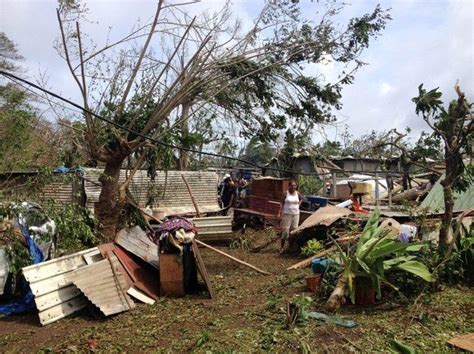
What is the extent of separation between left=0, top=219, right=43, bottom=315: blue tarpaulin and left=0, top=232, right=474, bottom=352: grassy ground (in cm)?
18

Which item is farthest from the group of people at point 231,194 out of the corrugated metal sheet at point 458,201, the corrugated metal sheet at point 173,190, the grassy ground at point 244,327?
→ the grassy ground at point 244,327

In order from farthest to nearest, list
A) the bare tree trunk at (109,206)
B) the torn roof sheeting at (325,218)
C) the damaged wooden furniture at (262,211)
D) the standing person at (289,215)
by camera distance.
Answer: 1. the damaged wooden furniture at (262,211)
2. the standing person at (289,215)
3. the torn roof sheeting at (325,218)
4. the bare tree trunk at (109,206)

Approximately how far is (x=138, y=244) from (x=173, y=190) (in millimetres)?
5577

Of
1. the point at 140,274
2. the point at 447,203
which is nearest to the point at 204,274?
the point at 140,274

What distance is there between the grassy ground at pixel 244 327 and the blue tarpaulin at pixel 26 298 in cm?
18

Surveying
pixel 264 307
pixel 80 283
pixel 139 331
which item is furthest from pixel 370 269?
pixel 80 283

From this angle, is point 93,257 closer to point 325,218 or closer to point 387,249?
point 387,249

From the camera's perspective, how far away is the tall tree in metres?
6.47

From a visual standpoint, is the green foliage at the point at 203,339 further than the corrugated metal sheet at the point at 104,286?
No

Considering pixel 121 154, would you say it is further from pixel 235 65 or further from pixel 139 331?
pixel 139 331

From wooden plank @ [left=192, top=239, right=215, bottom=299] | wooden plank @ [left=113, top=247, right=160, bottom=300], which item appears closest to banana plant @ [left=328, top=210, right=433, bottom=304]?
wooden plank @ [left=192, top=239, right=215, bottom=299]

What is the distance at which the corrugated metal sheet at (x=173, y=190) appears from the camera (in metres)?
12.4

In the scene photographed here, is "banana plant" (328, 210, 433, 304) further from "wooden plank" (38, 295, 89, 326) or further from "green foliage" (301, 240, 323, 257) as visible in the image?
"wooden plank" (38, 295, 89, 326)

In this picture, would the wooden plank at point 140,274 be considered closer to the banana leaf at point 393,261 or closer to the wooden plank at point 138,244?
the wooden plank at point 138,244
